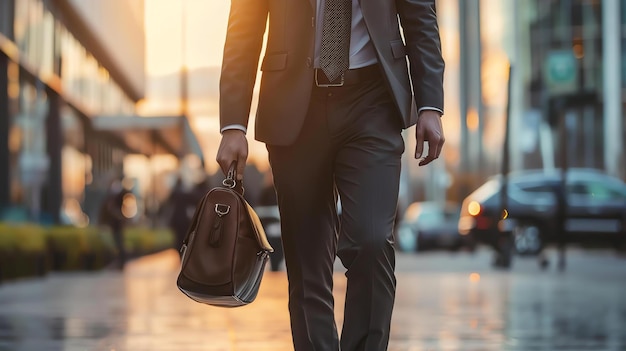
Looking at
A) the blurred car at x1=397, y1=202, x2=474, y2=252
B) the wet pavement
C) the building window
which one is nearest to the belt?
the wet pavement

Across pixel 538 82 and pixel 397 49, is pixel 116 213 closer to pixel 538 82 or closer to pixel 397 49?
pixel 397 49

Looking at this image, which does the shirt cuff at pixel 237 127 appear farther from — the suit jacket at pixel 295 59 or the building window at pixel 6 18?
the building window at pixel 6 18

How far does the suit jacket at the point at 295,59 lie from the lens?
4.19m

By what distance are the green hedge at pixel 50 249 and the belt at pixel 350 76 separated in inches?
462

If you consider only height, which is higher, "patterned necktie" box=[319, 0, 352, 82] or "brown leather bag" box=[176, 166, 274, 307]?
"patterned necktie" box=[319, 0, 352, 82]

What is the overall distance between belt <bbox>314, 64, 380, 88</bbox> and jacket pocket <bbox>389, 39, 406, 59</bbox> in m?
0.07

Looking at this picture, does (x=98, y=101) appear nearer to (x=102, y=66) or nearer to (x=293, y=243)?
(x=102, y=66)

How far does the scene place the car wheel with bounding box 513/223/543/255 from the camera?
25.8 metres

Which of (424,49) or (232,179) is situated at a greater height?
(424,49)

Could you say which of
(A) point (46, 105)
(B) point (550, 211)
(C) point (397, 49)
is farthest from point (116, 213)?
(C) point (397, 49)

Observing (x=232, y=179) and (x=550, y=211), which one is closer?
(x=232, y=179)

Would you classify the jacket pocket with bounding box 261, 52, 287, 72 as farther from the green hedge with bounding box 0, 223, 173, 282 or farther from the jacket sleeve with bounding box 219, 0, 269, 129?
the green hedge with bounding box 0, 223, 173, 282

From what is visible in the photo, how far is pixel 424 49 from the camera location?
4281mm

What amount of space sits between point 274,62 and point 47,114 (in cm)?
2282
